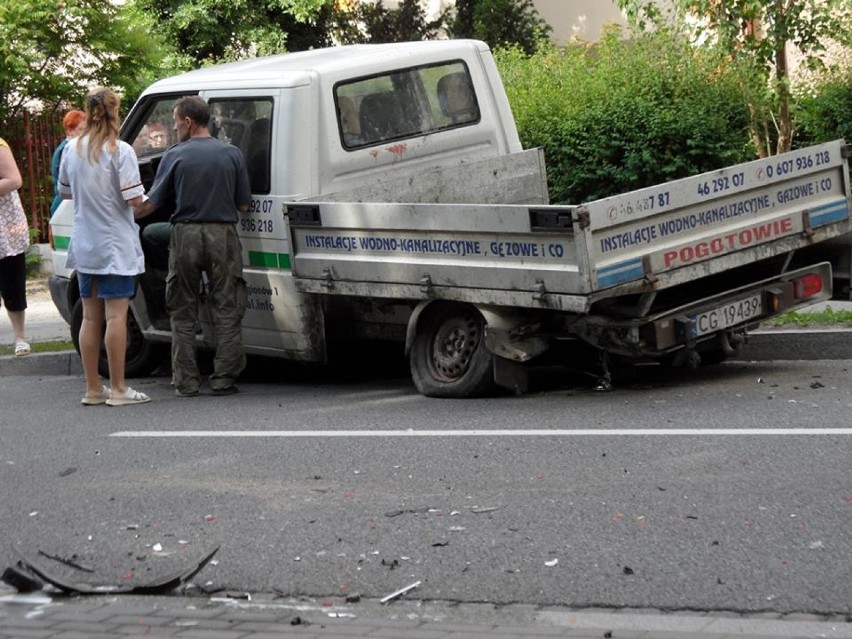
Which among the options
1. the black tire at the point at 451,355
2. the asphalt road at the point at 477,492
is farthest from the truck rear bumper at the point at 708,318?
the black tire at the point at 451,355

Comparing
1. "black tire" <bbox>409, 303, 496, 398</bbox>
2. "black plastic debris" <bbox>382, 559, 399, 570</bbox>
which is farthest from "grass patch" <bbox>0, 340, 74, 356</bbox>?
"black plastic debris" <bbox>382, 559, 399, 570</bbox>

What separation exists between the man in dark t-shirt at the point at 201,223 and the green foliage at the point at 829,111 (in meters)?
6.59

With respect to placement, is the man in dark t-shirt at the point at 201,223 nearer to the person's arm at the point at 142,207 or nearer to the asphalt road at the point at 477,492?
the person's arm at the point at 142,207

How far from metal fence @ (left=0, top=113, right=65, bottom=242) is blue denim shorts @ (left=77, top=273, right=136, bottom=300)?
326 inches

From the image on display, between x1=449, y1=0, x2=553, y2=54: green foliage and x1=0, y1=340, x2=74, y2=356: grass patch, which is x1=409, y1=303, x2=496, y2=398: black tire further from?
x1=449, y1=0, x2=553, y2=54: green foliage

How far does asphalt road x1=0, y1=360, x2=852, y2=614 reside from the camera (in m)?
5.22

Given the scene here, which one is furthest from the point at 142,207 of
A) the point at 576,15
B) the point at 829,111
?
the point at 576,15

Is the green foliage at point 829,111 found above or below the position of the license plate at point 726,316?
above

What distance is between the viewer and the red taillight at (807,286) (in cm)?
877

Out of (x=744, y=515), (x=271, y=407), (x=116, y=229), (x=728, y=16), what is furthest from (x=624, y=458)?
(x=728, y=16)

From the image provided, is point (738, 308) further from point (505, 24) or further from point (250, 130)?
point (505, 24)

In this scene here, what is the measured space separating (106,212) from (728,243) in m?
3.58

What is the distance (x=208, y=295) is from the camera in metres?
9.49

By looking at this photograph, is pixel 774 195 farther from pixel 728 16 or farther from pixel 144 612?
pixel 728 16
